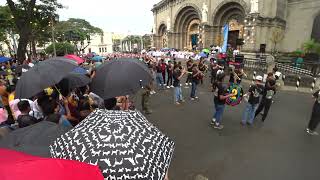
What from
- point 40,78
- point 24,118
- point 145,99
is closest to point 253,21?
point 145,99

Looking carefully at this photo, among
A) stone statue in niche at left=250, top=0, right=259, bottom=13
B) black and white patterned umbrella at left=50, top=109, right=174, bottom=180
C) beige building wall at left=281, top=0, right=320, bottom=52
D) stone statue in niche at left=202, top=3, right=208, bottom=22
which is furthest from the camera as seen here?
stone statue in niche at left=202, top=3, right=208, bottom=22

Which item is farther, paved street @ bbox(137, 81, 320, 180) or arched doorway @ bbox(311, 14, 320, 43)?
arched doorway @ bbox(311, 14, 320, 43)

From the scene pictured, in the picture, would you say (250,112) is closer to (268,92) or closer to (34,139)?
(268,92)

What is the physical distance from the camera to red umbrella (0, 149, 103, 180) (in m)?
1.21

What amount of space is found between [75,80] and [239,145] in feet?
16.0

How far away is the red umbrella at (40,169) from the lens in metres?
1.21

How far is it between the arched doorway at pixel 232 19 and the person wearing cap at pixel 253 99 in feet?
87.9

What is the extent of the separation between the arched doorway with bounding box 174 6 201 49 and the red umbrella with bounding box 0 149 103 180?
40683 millimetres

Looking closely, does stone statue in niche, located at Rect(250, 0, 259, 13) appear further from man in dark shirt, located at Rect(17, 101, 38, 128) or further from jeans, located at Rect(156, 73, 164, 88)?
man in dark shirt, located at Rect(17, 101, 38, 128)

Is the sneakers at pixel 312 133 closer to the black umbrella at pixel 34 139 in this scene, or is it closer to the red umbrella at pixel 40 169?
the black umbrella at pixel 34 139

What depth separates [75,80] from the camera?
5922mm

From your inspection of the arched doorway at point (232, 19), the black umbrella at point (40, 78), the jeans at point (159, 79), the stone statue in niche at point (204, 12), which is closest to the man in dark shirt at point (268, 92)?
the black umbrella at point (40, 78)

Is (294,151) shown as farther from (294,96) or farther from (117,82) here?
(294,96)

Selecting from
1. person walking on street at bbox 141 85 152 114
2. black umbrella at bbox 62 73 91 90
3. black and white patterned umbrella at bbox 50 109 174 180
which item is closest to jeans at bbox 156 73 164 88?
person walking on street at bbox 141 85 152 114
